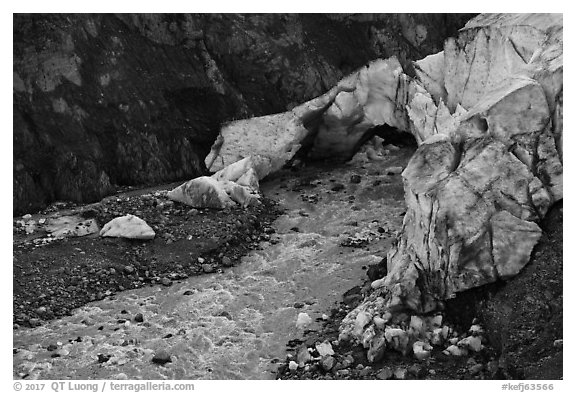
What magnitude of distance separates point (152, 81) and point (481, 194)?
13.8 m

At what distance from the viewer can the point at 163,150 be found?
956 inches

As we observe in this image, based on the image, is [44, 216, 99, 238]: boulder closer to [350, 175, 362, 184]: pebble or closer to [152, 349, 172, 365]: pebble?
[152, 349, 172, 365]: pebble

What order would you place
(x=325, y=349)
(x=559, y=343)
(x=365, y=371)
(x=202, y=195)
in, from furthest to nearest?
(x=202, y=195) → (x=325, y=349) → (x=365, y=371) → (x=559, y=343)

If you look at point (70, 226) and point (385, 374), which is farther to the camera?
point (70, 226)

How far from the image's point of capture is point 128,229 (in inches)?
757

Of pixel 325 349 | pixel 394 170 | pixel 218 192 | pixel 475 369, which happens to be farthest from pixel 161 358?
pixel 394 170

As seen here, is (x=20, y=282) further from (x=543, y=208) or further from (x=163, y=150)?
(x=543, y=208)

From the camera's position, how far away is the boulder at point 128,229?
19.2m

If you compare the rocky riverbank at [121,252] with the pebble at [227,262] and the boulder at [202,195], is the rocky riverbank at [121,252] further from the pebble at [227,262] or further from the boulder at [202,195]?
the boulder at [202,195]

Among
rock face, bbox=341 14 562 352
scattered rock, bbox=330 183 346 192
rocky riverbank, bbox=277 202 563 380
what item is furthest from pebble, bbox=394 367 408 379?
scattered rock, bbox=330 183 346 192

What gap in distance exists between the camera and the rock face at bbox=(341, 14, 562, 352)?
45.5 ft

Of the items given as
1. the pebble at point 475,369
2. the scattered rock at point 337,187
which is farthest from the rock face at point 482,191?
the scattered rock at point 337,187

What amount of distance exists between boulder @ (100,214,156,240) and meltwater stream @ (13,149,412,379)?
1.93 metres

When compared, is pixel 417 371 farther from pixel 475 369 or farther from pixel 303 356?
pixel 303 356
